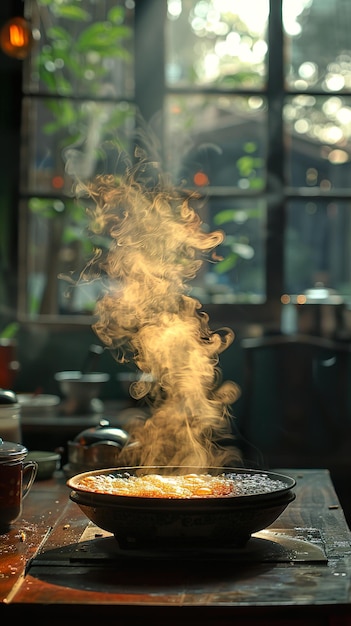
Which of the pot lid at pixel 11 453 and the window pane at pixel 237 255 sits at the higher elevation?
the window pane at pixel 237 255

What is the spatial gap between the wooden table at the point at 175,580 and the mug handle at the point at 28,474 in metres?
0.08

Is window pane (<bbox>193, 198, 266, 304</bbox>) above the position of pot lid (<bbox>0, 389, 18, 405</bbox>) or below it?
above

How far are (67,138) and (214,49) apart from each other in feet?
3.50

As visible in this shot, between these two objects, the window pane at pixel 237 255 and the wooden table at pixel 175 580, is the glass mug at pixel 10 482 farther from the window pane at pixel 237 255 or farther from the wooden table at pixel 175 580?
the window pane at pixel 237 255

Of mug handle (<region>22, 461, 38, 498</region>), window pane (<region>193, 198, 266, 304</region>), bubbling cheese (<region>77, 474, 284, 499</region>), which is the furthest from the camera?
window pane (<region>193, 198, 266, 304</region>)

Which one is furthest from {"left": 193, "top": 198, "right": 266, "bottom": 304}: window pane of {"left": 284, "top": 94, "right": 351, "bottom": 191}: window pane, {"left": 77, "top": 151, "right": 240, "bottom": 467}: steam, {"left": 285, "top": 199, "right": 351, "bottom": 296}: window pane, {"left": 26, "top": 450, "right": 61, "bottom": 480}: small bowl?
{"left": 26, "top": 450, "right": 61, "bottom": 480}: small bowl

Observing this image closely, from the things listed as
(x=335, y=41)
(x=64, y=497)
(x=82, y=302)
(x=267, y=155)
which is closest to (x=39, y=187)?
(x=82, y=302)

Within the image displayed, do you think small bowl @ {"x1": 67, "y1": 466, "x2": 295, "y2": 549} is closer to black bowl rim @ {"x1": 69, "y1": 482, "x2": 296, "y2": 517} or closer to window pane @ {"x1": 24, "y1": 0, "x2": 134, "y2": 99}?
black bowl rim @ {"x1": 69, "y1": 482, "x2": 296, "y2": 517}

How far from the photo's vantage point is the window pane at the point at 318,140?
218 inches

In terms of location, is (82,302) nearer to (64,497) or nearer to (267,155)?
(267,155)

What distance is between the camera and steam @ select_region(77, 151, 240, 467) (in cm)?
273

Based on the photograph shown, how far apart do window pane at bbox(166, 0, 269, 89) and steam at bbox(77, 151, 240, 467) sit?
65 centimetres

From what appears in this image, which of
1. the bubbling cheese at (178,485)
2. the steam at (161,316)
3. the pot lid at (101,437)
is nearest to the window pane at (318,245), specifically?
the steam at (161,316)

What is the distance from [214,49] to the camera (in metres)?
5.58
